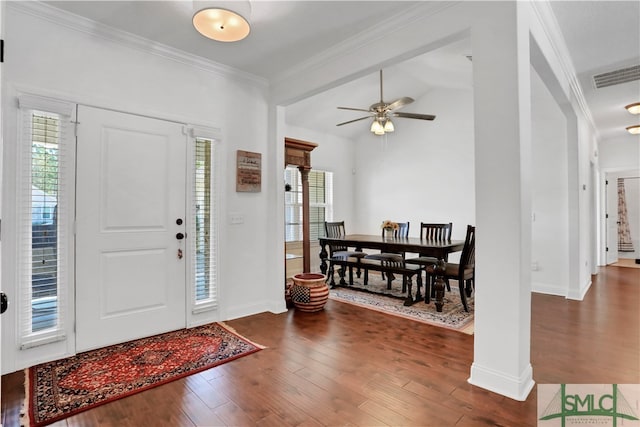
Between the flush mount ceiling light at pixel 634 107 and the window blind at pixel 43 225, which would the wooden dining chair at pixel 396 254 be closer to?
the flush mount ceiling light at pixel 634 107

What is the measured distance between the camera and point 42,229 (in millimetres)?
2615

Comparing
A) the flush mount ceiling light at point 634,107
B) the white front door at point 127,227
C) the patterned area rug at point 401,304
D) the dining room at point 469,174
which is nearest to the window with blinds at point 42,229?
the white front door at point 127,227

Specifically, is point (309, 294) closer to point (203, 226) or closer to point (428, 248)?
point (203, 226)

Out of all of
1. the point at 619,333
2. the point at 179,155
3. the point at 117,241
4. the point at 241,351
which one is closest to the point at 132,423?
the point at 241,351

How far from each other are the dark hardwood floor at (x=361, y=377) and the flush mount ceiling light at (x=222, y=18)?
243 centimetres

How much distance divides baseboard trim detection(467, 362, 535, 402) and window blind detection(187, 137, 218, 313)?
2485 millimetres

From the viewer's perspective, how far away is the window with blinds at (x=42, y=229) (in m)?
2.52

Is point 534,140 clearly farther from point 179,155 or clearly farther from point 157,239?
point 157,239

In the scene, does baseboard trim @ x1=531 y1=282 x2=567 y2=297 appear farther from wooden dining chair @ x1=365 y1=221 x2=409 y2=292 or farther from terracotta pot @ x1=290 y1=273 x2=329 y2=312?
terracotta pot @ x1=290 y1=273 x2=329 y2=312

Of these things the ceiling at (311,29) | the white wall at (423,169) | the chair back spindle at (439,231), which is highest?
the ceiling at (311,29)

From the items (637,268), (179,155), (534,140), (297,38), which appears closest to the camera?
(297,38)

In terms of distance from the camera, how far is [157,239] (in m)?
3.16

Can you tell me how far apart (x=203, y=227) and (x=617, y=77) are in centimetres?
499

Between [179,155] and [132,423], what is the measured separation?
2.25m
